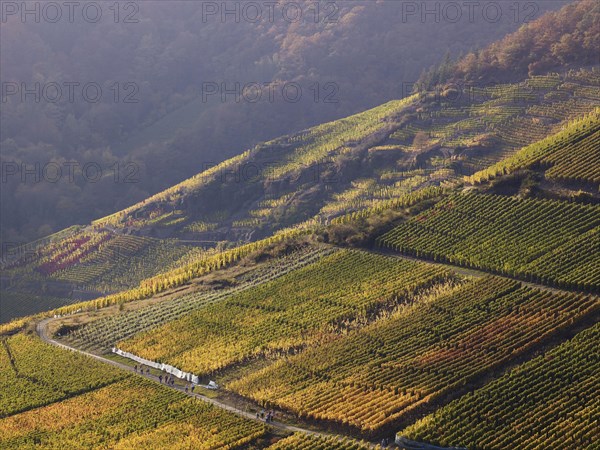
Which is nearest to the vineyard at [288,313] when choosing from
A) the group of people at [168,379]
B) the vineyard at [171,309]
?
the group of people at [168,379]

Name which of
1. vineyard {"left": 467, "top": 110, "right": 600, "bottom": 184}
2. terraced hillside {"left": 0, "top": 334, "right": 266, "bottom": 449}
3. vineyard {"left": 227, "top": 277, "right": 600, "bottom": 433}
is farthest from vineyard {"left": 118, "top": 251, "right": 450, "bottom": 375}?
vineyard {"left": 467, "top": 110, "right": 600, "bottom": 184}

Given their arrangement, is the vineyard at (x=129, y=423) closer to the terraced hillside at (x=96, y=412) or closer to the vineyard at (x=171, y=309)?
the terraced hillside at (x=96, y=412)

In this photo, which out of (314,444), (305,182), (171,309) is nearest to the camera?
(314,444)

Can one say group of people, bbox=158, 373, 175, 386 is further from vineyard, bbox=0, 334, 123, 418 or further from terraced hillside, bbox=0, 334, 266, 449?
vineyard, bbox=0, 334, 123, 418

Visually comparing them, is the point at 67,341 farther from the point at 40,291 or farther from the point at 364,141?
the point at 364,141

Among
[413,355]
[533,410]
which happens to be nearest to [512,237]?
[413,355]

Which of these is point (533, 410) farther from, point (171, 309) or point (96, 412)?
point (171, 309)
